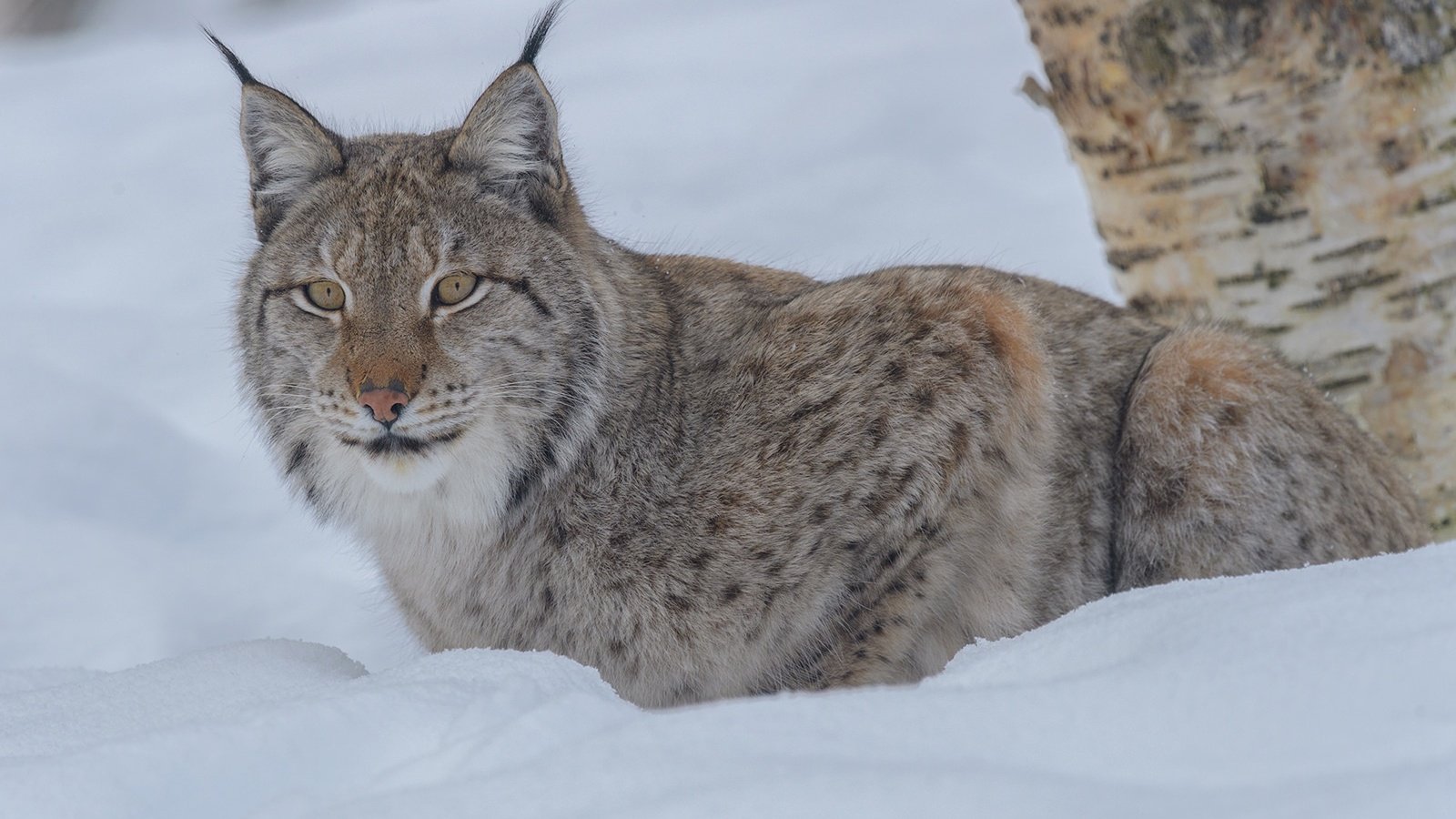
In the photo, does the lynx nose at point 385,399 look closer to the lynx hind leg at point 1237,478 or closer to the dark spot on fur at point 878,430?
the dark spot on fur at point 878,430

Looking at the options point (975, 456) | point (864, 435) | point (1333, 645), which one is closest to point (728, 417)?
point (864, 435)

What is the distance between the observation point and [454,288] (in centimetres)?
369

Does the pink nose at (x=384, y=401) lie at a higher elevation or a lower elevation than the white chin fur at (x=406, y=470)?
higher

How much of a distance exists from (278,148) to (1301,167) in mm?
3382

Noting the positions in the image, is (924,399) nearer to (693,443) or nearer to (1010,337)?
(1010,337)

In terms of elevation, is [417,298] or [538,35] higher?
[538,35]

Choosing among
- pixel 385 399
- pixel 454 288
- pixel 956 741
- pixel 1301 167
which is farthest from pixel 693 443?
pixel 1301 167

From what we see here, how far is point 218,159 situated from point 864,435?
28.5 ft

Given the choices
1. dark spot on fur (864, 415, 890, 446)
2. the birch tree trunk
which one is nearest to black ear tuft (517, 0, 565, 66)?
dark spot on fur (864, 415, 890, 446)

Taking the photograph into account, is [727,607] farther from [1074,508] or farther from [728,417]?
[1074,508]

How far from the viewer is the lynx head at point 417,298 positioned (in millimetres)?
3568

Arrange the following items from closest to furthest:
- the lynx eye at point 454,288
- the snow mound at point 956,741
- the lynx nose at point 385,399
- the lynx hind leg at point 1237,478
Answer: the snow mound at point 956,741 < the lynx nose at point 385,399 < the lynx eye at point 454,288 < the lynx hind leg at point 1237,478

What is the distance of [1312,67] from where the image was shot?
4984 millimetres

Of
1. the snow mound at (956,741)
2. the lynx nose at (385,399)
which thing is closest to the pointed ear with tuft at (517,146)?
the lynx nose at (385,399)
